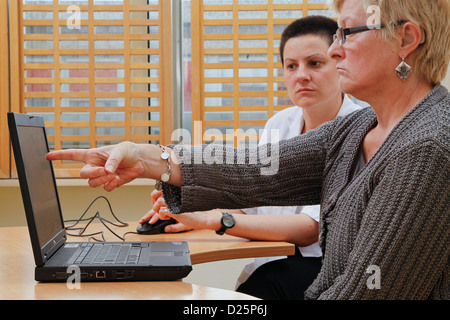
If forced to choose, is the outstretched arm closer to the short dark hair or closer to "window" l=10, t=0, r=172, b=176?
the short dark hair

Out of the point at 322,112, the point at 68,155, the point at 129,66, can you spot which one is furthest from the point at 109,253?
the point at 129,66

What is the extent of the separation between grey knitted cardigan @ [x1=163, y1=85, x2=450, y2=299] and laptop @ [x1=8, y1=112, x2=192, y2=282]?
0.22 meters

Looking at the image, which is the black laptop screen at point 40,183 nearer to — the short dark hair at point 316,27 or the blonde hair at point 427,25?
the blonde hair at point 427,25

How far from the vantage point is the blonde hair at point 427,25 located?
0.91m

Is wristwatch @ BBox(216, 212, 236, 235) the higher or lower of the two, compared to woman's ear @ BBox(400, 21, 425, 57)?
lower

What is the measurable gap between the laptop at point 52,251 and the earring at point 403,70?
56 cm

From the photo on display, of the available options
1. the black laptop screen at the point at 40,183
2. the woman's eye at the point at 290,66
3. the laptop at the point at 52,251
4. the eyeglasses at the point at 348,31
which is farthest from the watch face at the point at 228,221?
the woman's eye at the point at 290,66

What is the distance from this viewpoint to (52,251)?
92cm

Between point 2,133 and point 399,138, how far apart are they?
6.62ft

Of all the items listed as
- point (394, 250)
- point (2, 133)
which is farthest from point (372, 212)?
point (2, 133)

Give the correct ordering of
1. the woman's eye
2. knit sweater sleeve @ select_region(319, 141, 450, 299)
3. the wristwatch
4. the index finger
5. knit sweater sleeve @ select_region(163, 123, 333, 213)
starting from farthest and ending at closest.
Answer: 1. the woman's eye
2. the wristwatch
3. knit sweater sleeve @ select_region(163, 123, 333, 213)
4. the index finger
5. knit sweater sleeve @ select_region(319, 141, 450, 299)

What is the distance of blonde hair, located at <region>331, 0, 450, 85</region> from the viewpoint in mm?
910

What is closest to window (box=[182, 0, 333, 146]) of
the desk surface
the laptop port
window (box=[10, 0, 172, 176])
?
window (box=[10, 0, 172, 176])

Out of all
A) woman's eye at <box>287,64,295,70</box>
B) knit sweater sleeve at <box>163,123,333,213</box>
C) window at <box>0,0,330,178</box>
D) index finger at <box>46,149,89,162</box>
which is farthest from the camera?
window at <box>0,0,330,178</box>
